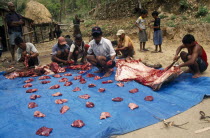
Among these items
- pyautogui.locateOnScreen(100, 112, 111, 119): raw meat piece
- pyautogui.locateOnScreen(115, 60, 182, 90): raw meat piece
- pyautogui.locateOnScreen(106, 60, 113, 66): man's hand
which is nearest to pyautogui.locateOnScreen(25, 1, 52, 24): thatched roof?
pyautogui.locateOnScreen(106, 60, 113, 66): man's hand

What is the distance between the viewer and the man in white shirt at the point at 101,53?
565 centimetres

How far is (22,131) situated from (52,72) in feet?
11.0

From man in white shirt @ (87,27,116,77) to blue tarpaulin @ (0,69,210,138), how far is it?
28.8 inches

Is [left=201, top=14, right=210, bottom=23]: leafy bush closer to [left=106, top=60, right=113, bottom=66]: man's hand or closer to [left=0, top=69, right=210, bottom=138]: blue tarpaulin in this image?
[left=0, top=69, right=210, bottom=138]: blue tarpaulin

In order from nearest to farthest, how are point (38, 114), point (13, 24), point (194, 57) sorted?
point (38, 114) → point (194, 57) → point (13, 24)

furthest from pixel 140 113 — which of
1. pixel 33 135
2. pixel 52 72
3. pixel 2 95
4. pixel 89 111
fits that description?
pixel 52 72

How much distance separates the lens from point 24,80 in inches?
226

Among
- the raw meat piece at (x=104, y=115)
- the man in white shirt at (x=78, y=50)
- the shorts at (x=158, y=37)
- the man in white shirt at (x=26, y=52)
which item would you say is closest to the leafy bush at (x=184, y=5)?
the shorts at (x=158, y=37)

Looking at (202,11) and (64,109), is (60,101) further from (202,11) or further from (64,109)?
(202,11)

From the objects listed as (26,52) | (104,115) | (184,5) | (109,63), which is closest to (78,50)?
(26,52)

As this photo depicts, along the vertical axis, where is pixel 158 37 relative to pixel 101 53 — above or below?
above

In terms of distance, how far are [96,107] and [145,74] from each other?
6.64 ft

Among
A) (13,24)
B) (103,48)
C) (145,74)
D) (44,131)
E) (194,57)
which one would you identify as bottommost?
(44,131)

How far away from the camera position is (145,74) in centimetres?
531
